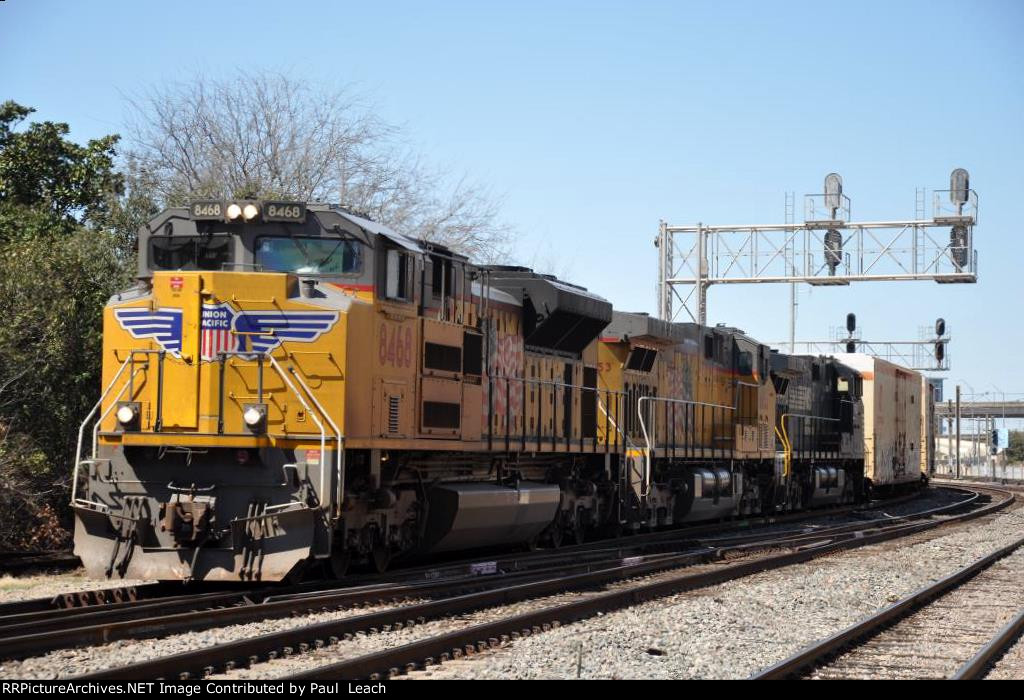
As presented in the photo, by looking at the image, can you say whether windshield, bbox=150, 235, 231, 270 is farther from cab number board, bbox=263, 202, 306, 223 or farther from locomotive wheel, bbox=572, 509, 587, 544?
locomotive wheel, bbox=572, 509, 587, 544

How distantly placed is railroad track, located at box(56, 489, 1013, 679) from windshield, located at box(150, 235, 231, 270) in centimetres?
338

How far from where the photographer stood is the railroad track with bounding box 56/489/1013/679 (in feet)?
24.5

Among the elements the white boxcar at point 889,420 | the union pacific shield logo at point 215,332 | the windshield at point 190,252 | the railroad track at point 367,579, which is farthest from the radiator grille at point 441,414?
the white boxcar at point 889,420

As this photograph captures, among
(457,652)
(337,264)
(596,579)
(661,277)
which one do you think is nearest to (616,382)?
(596,579)

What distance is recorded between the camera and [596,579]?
12.9 m

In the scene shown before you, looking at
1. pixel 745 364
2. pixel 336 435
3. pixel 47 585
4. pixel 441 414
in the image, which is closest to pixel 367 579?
pixel 336 435

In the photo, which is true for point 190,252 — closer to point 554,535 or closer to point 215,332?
point 215,332

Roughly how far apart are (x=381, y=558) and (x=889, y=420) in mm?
26411

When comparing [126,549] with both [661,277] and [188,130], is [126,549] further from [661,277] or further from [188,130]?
[661,277]

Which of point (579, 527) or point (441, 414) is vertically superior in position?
point (441, 414)

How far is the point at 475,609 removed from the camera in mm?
10719

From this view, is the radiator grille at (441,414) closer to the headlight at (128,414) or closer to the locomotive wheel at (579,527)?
the headlight at (128,414)

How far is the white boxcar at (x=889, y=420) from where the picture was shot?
112ft

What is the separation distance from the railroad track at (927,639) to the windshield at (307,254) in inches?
219
